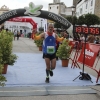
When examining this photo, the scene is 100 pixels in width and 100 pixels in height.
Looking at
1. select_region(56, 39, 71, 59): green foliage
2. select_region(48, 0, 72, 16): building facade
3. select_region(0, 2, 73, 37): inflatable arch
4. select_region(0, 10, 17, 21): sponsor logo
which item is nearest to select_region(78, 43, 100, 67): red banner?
select_region(56, 39, 71, 59): green foliage

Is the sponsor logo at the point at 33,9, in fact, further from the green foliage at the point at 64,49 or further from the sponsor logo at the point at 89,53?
the sponsor logo at the point at 89,53

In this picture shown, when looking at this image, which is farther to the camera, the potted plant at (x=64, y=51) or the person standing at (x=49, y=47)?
the potted plant at (x=64, y=51)

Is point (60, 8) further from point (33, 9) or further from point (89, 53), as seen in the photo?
point (89, 53)

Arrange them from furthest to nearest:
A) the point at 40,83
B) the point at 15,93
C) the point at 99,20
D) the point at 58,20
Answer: the point at 99,20 < the point at 58,20 < the point at 40,83 < the point at 15,93

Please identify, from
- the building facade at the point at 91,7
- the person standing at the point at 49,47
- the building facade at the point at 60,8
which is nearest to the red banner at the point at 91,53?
the person standing at the point at 49,47

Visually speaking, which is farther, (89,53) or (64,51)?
(64,51)

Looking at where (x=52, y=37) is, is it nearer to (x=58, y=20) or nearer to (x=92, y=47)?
(x=92, y=47)

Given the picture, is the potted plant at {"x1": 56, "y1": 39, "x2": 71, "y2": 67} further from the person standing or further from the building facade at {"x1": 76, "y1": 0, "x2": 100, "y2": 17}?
the building facade at {"x1": 76, "y1": 0, "x2": 100, "y2": 17}

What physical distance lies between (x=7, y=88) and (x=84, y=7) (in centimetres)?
4566

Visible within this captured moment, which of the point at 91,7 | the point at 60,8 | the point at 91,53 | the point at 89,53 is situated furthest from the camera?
the point at 60,8

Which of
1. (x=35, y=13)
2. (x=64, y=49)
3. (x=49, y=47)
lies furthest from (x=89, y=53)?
(x=35, y=13)

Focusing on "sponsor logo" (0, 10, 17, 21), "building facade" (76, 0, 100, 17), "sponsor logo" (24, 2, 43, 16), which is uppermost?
"building facade" (76, 0, 100, 17)

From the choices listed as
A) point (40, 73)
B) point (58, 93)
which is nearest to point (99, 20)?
point (40, 73)

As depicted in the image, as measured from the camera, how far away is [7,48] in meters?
7.23
